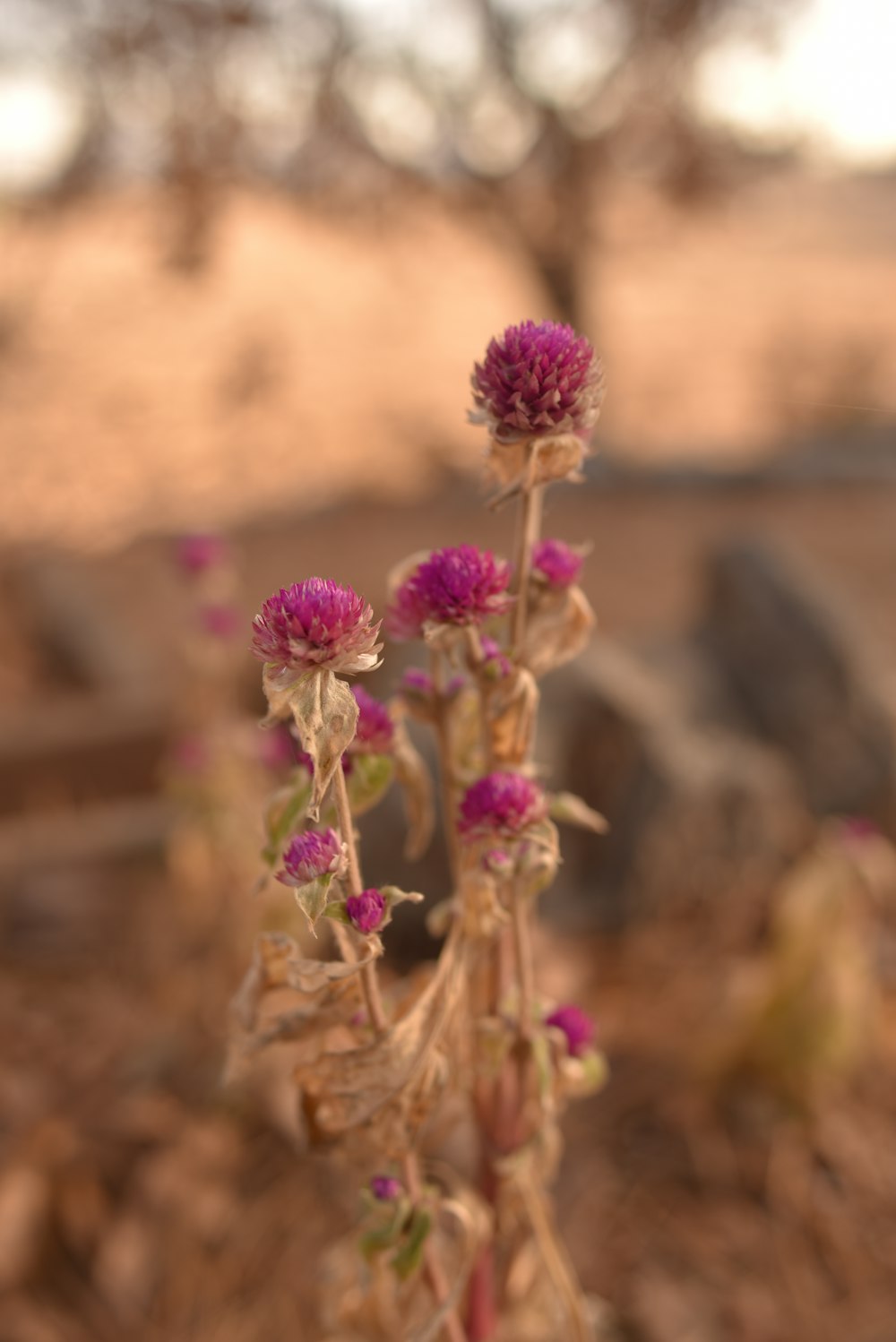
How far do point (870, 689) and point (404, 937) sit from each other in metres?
1.28

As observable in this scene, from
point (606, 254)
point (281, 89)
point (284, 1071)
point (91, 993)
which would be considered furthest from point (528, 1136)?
point (606, 254)

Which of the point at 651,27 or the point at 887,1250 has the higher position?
the point at 651,27

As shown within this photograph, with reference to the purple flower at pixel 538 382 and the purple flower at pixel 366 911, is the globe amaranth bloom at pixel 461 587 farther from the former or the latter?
the purple flower at pixel 366 911

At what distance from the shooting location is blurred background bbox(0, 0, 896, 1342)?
1.86 metres

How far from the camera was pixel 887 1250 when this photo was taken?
1.81 m

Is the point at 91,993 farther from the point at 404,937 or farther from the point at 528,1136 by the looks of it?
the point at 528,1136

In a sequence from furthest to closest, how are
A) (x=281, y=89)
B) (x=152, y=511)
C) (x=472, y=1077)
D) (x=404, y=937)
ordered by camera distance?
(x=152, y=511) → (x=281, y=89) → (x=404, y=937) → (x=472, y=1077)

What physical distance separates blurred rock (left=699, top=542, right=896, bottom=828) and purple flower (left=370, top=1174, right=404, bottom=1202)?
6.93ft

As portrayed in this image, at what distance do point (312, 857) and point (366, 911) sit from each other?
57 mm

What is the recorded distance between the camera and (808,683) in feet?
9.86

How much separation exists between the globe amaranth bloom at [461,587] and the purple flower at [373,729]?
112 mm

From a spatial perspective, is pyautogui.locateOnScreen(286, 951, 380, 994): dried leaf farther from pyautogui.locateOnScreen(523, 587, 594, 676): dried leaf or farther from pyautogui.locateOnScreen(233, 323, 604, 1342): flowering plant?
pyautogui.locateOnScreen(523, 587, 594, 676): dried leaf

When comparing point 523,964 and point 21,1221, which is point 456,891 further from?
point 21,1221

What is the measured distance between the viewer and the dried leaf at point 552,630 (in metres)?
0.98
